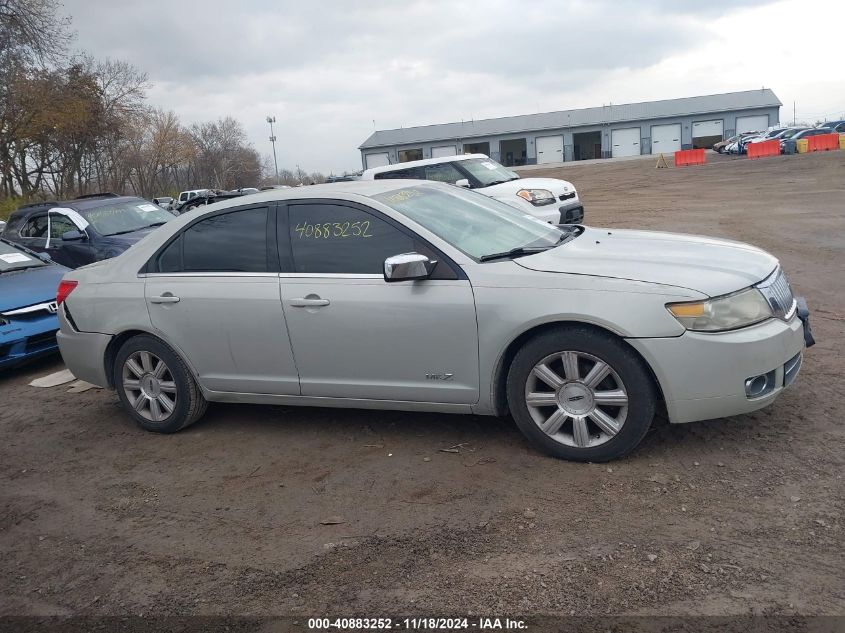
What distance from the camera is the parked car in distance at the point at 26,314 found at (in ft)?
23.8

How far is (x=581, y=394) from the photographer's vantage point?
395cm

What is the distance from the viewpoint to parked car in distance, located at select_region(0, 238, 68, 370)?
7258 millimetres

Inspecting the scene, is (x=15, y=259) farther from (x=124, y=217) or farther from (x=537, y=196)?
(x=537, y=196)

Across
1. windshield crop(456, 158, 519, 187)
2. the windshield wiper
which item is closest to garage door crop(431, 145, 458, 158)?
windshield crop(456, 158, 519, 187)

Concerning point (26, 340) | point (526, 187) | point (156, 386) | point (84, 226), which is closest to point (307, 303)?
point (156, 386)

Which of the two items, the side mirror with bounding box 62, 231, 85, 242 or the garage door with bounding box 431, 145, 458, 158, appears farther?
the garage door with bounding box 431, 145, 458, 158

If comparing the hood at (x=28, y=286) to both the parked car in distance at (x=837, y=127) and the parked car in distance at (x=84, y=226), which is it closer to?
the parked car in distance at (x=84, y=226)

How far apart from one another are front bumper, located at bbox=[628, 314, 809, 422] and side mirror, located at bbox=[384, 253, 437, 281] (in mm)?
1217

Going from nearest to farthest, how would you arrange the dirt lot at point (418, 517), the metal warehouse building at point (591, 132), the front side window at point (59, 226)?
1. the dirt lot at point (418, 517)
2. the front side window at point (59, 226)
3. the metal warehouse building at point (591, 132)

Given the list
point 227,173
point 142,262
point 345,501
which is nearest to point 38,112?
point 142,262

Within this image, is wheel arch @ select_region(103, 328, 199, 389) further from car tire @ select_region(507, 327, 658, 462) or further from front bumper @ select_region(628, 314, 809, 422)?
front bumper @ select_region(628, 314, 809, 422)

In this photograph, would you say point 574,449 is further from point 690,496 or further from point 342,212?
point 342,212

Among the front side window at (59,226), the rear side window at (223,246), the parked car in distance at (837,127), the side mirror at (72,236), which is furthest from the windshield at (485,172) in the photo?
the parked car in distance at (837,127)

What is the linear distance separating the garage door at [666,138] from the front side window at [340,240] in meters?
73.0
